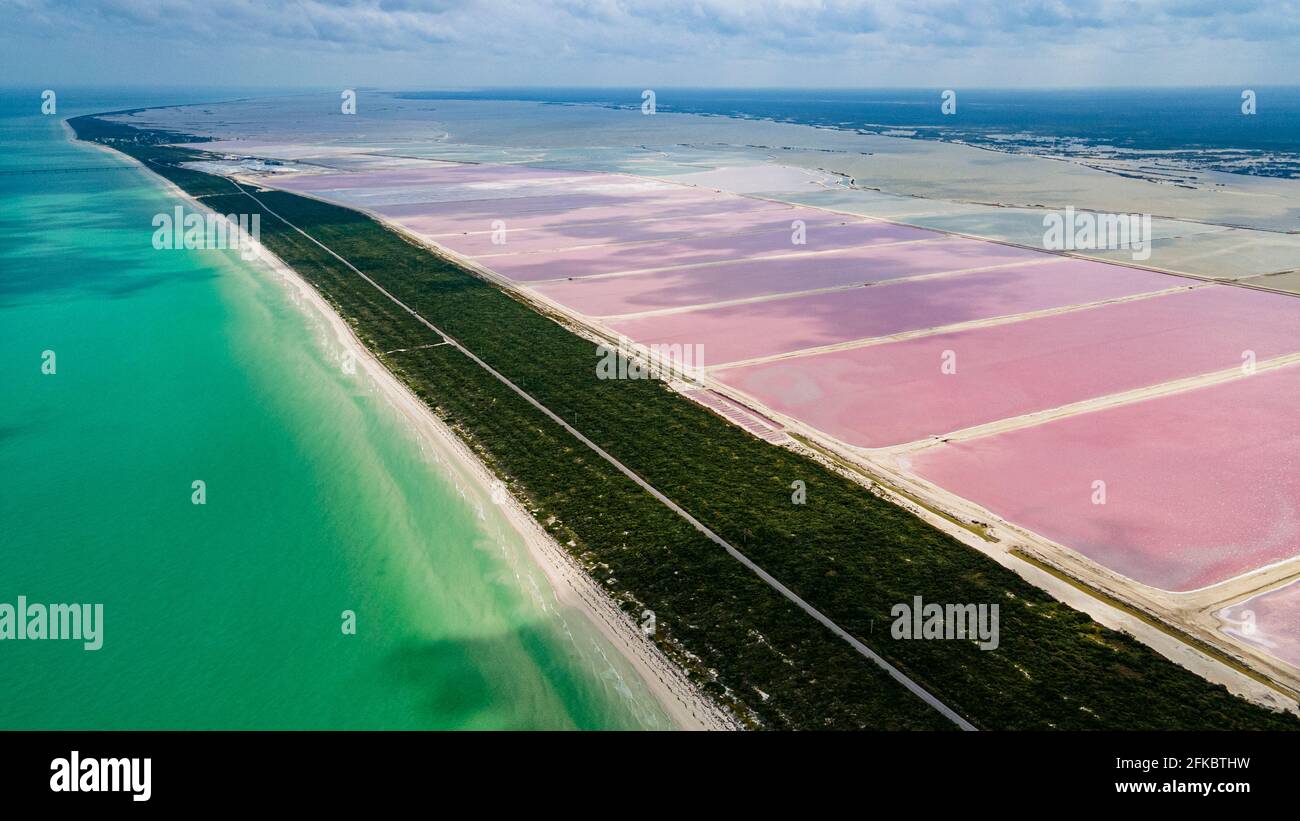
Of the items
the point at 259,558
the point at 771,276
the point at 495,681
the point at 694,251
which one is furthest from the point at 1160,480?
the point at 694,251

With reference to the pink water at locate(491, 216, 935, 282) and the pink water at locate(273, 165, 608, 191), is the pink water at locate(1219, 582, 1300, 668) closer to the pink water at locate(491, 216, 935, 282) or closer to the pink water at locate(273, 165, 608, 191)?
the pink water at locate(491, 216, 935, 282)

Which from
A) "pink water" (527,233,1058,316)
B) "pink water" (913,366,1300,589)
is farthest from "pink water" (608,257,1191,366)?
"pink water" (913,366,1300,589)

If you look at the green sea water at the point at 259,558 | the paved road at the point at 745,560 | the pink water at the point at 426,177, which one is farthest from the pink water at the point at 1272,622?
the pink water at the point at 426,177

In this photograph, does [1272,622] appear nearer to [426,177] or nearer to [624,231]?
[624,231]

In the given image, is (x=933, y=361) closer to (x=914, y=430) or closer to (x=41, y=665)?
(x=914, y=430)

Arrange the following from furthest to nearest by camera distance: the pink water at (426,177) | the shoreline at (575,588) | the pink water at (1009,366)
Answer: the pink water at (426,177), the pink water at (1009,366), the shoreline at (575,588)

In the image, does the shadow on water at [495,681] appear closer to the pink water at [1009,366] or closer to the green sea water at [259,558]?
the green sea water at [259,558]

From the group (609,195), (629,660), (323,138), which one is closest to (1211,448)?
(629,660)
